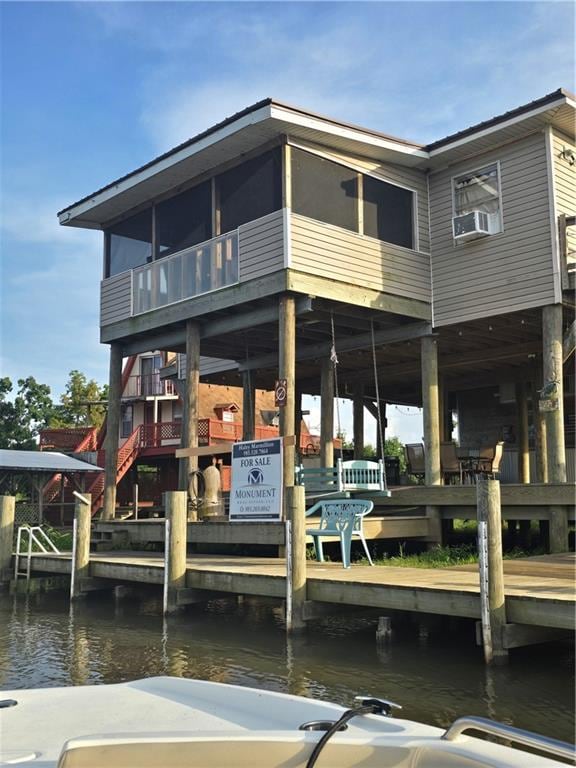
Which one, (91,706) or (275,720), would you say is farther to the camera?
(91,706)

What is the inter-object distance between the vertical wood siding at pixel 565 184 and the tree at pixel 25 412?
90.6ft

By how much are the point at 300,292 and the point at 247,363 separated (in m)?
5.94

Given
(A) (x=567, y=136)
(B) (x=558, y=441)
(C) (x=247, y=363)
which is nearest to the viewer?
(B) (x=558, y=441)

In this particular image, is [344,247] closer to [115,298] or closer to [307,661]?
[115,298]

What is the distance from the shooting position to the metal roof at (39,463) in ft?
64.5

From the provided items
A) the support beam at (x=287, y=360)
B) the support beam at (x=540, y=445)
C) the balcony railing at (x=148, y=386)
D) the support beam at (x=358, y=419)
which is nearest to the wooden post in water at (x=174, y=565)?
the support beam at (x=287, y=360)

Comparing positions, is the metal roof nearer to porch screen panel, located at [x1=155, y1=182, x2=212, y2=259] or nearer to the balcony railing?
porch screen panel, located at [x1=155, y1=182, x2=212, y2=259]

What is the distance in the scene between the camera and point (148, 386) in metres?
36.1

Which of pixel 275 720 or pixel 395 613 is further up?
pixel 275 720

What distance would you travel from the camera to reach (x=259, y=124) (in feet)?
42.0

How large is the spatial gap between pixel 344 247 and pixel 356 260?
1.17ft

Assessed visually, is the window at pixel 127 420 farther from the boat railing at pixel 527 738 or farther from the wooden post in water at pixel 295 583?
the boat railing at pixel 527 738

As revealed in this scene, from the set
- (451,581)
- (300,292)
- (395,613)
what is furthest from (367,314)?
(451,581)

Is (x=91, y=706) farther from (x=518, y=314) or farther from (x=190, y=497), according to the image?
(x=518, y=314)
